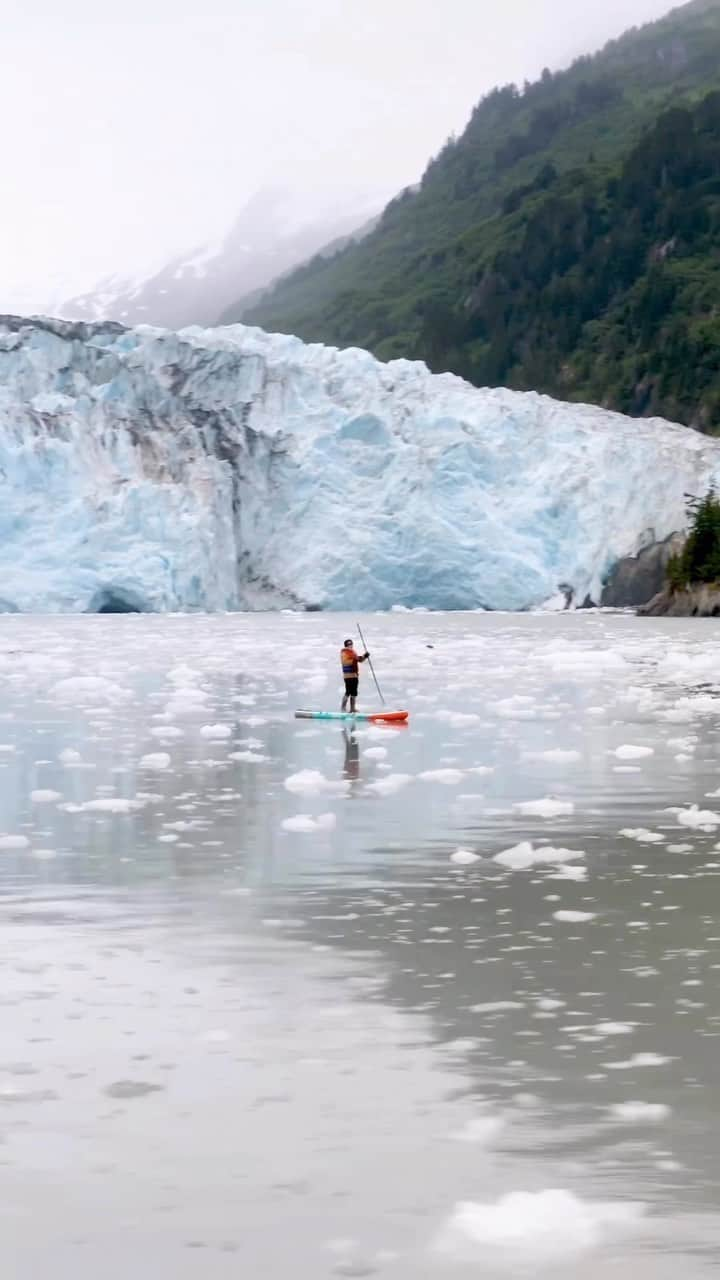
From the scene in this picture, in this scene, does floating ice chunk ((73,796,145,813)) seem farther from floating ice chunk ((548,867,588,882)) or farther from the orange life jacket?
the orange life jacket

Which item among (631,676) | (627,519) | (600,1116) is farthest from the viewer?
(627,519)

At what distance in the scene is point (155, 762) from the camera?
12.5 metres

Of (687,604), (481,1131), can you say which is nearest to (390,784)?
(481,1131)

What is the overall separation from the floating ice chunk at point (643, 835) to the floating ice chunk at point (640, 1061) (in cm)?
393

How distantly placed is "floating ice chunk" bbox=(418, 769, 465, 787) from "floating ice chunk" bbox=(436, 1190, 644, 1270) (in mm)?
7722

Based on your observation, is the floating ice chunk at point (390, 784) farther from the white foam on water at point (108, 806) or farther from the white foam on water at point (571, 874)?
the white foam on water at point (571, 874)

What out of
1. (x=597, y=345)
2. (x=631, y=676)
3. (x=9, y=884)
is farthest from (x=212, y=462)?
(x=597, y=345)

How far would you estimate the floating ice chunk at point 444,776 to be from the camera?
11477 mm

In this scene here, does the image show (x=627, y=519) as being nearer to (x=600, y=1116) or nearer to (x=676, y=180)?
(x=600, y=1116)

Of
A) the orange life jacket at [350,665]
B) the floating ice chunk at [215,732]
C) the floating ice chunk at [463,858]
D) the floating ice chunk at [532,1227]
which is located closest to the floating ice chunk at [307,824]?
the floating ice chunk at [463,858]

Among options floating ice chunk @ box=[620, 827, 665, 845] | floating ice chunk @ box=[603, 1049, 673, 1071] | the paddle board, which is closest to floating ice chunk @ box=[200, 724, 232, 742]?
the paddle board

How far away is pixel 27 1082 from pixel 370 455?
160 feet

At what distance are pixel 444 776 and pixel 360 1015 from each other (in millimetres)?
6367

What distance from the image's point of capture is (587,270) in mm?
139375
